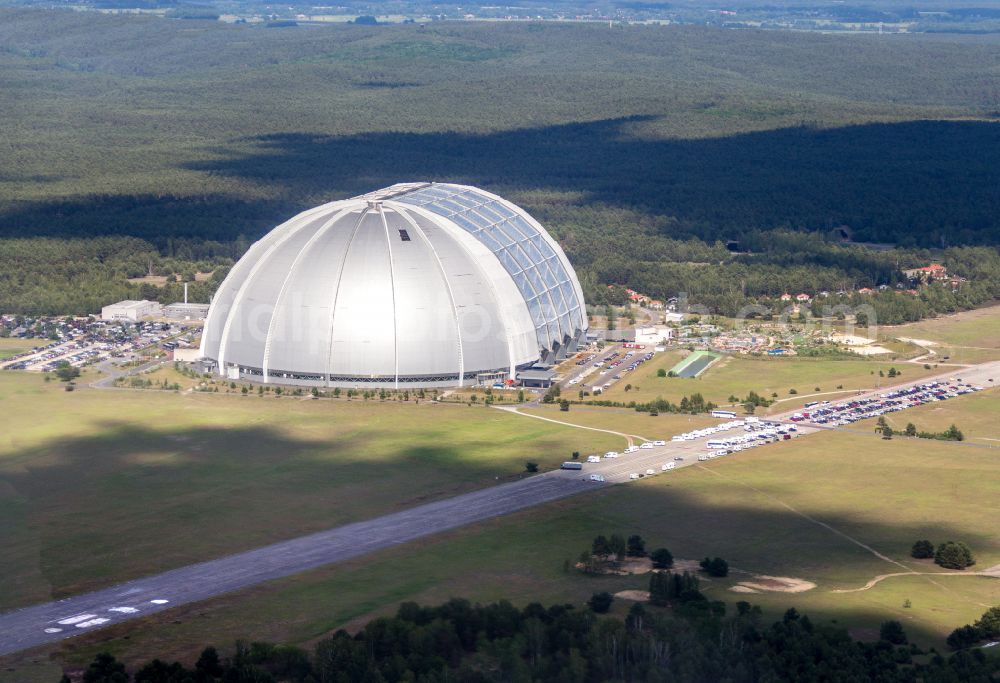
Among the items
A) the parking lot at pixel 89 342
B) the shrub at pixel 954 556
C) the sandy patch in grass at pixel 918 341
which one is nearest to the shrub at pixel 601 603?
the shrub at pixel 954 556

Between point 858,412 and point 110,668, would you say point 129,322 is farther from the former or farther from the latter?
point 110,668

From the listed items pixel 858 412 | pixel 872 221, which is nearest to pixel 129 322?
pixel 858 412

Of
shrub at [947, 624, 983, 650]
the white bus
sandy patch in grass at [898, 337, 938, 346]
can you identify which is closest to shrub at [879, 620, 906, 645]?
shrub at [947, 624, 983, 650]

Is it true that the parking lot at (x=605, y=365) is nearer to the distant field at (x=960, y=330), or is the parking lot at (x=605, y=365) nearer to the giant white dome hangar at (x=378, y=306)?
the giant white dome hangar at (x=378, y=306)

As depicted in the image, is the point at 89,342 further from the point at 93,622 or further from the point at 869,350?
the point at 93,622

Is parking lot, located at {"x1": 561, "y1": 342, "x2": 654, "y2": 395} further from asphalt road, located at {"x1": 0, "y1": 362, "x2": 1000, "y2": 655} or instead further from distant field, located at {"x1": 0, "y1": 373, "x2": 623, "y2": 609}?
asphalt road, located at {"x1": 0, "y1": 362, "x2": 1000, "y2": 655}

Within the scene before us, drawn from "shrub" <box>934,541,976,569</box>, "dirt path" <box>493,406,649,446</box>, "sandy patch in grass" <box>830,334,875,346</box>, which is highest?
"sandy patch in grass" <box>830,334,875,346</box>

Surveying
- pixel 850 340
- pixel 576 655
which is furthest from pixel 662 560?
pixel 850 340
